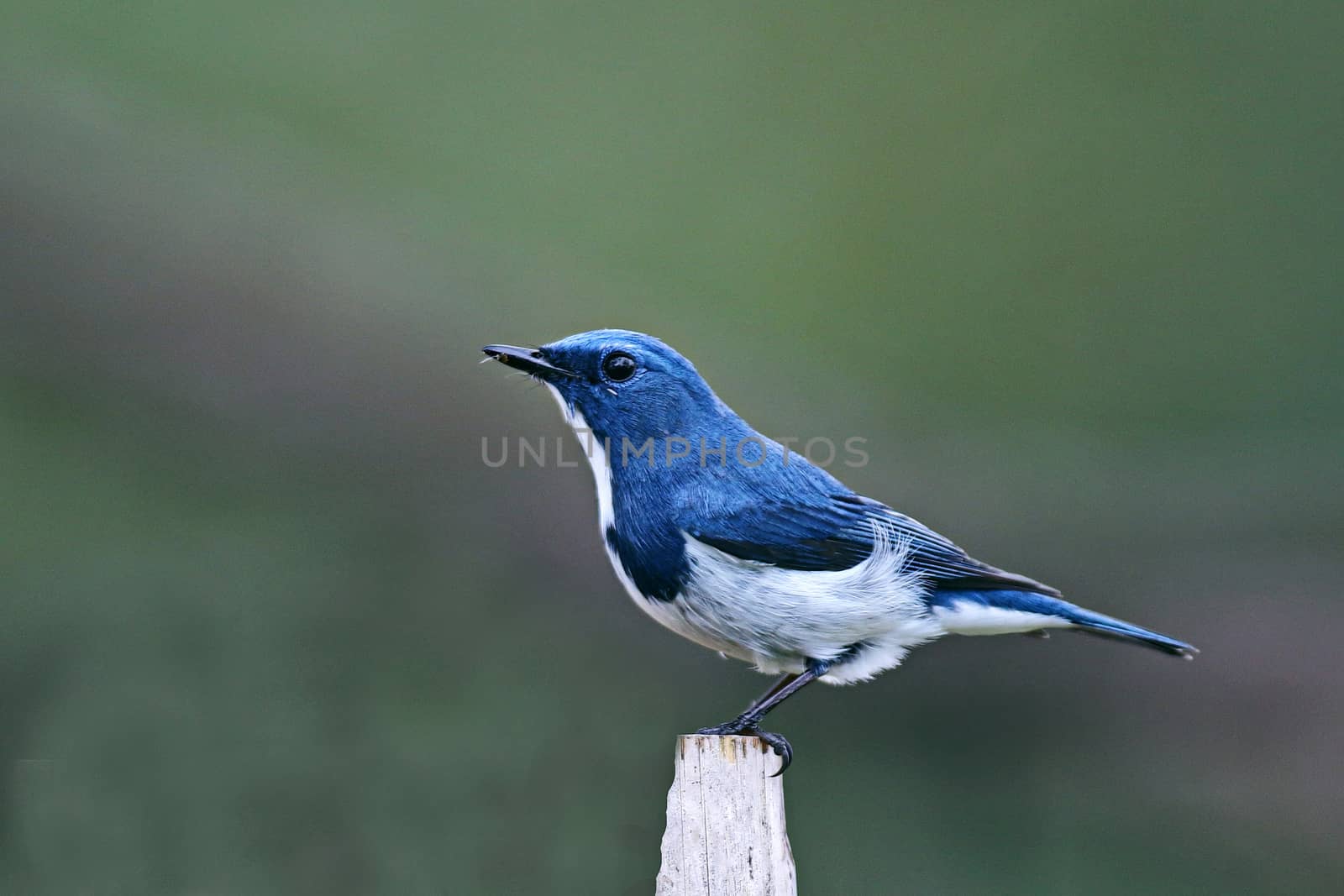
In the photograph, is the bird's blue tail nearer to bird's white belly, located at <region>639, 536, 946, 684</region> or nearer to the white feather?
the white feather

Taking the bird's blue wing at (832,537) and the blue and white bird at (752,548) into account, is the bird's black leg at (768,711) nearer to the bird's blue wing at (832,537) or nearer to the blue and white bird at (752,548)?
the blue and white bird at (752,548)

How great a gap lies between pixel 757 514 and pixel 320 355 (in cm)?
277

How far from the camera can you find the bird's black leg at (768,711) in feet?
8.99

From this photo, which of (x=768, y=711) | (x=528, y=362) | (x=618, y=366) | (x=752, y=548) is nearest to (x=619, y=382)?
(x=618, y=366)

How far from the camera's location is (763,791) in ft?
8.71

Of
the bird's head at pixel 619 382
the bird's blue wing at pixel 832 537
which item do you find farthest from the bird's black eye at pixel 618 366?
the bird's blue wing at pixel 832 537

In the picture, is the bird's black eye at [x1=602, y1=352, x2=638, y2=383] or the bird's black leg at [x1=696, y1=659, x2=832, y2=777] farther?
the bird's black eye at [x1=602, y1=352, x2=638, y2=383]

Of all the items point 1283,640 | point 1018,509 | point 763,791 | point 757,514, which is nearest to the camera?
point 763,791

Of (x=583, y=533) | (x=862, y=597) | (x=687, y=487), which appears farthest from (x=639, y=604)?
(x=583, y=533)

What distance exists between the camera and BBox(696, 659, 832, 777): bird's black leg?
2.74 m

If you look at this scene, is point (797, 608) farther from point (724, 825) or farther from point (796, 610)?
point (724, 825)

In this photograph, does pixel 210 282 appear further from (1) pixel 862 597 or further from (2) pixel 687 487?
(1) pixel 862 597

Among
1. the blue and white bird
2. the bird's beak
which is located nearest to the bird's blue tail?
the blue and white bird

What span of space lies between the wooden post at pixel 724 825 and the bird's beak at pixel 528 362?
949mm
